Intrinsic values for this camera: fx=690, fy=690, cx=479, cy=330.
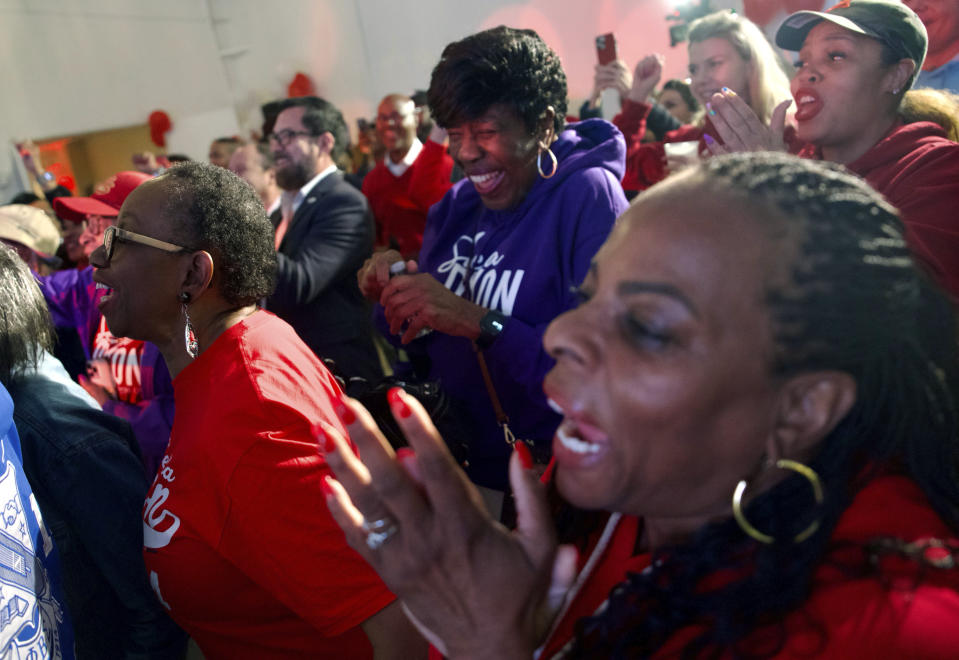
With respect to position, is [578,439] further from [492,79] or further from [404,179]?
[404,179]

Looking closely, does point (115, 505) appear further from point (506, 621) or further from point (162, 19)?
point (162, 19)

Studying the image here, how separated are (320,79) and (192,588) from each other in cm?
956

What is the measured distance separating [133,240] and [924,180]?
5.83ft

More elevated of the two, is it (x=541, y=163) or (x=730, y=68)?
(x=730, y=68)

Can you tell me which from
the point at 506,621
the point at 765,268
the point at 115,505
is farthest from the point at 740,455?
the point at 115,505

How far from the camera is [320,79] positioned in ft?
32.1

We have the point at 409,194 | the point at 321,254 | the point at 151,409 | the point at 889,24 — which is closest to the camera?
the point at 889,24

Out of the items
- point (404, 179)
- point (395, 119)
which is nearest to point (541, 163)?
point (404, 179)

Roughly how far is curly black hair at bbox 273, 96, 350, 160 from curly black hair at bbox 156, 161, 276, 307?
5.69 feet

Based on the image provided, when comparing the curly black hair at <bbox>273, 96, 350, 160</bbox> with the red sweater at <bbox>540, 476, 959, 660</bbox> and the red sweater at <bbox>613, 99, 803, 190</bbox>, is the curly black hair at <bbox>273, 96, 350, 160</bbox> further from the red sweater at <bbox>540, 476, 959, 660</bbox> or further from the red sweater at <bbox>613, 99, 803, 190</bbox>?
the red sweater at <bbox>540, 476, 959, 660</bbox>

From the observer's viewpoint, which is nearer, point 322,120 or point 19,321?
point 19,321

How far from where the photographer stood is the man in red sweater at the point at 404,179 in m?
3.93

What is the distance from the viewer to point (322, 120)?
336cm

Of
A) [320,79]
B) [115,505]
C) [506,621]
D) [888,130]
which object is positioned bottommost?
[115,505]
